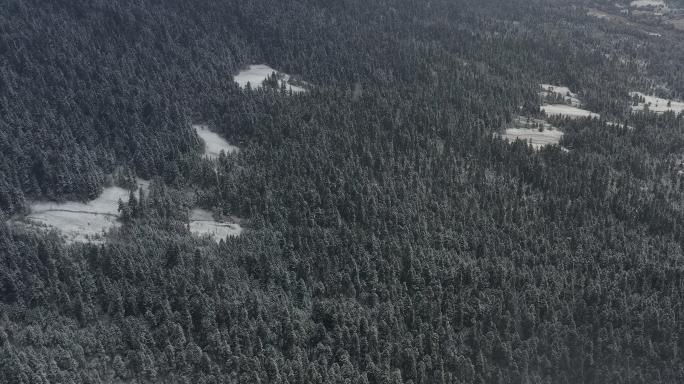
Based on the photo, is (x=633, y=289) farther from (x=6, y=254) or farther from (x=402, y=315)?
(x=6, y=254)

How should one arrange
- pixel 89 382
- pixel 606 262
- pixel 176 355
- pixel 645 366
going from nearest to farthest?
pixel 89 382 → pixel 176 355 → pixel 645 366 → pixel 606 262

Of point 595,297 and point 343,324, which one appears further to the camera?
point 595,297

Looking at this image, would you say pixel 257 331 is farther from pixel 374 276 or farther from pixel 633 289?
pixel 633 289

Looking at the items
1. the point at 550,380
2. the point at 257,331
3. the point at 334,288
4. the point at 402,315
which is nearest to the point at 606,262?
the point at 550,380

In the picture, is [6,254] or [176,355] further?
[6,254]

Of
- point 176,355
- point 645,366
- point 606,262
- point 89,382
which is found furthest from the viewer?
point 606,262

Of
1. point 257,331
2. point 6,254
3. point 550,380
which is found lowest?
point 550,380

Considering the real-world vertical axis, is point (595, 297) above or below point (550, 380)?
above

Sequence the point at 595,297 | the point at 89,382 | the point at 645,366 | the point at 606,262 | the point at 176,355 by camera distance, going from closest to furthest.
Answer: the point at 89,382 < the point at 176,355 < the point at 645,366 < the point at 595,297 < the point at 606,262

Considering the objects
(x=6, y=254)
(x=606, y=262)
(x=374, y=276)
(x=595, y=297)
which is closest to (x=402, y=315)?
(x=374, y=276)
